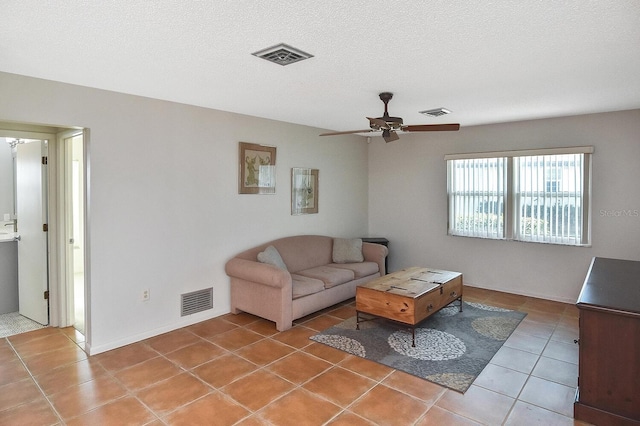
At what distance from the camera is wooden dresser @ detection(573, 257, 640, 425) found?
2.31 metres

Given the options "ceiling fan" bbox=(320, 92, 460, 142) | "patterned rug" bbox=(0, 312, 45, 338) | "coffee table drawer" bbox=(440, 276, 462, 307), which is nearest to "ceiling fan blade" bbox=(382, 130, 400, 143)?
"ceiling fan" bbox=(320, 92, 460, 142)

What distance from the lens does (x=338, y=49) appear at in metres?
Answer: 2.58

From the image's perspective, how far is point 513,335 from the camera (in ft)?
12.8

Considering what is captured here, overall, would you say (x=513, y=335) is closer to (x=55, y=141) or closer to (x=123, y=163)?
(x=123, y=163)

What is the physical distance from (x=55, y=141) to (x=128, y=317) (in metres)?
2.12

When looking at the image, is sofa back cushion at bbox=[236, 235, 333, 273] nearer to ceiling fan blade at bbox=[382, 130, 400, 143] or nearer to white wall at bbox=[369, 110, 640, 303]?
white wall at bbox=[369, 110, 640, 303]

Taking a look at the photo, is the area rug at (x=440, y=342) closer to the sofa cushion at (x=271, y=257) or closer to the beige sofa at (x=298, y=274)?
the beige sofa at (x=298, y=274)

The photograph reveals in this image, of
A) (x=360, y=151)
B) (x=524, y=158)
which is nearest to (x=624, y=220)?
(x=524, y=158)

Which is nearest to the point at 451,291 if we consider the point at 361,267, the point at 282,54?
the point at 361,267

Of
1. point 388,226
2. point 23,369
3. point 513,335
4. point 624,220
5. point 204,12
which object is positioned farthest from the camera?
point 388,226

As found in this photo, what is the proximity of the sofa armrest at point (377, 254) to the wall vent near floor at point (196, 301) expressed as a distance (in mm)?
2397

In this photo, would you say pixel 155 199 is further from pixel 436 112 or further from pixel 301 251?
pixel 436 112

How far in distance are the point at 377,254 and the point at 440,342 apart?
2083 mm

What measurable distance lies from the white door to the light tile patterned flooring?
543mm
